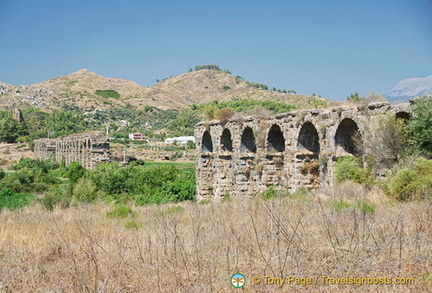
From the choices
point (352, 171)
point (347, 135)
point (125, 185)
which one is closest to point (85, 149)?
point (125, 185)

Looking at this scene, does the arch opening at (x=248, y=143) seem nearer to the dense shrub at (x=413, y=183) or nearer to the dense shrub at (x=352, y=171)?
the dense shrub at (x=352, y=171)

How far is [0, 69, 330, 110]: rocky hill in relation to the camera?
336ft

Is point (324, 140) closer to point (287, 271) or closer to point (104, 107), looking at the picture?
point (287, 271)

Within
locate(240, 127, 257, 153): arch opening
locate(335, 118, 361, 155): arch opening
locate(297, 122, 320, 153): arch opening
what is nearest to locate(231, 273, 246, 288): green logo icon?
locate(335, 118, 361, 155): arch opening

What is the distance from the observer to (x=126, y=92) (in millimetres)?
126000

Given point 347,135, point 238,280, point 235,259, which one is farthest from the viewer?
point 347,135

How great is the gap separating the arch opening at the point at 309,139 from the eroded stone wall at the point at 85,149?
19173 mm

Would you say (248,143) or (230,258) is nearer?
(230,258)

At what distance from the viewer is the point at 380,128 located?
1007 cm

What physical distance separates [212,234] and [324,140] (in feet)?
25.6

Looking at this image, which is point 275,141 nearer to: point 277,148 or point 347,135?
point 277,148

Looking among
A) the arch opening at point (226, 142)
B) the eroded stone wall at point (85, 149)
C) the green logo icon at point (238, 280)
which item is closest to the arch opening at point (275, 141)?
the arch opening at point (226, 142)

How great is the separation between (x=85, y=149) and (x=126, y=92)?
322ft

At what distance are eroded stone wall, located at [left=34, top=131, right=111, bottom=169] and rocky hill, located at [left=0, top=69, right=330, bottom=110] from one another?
57.4 meters
